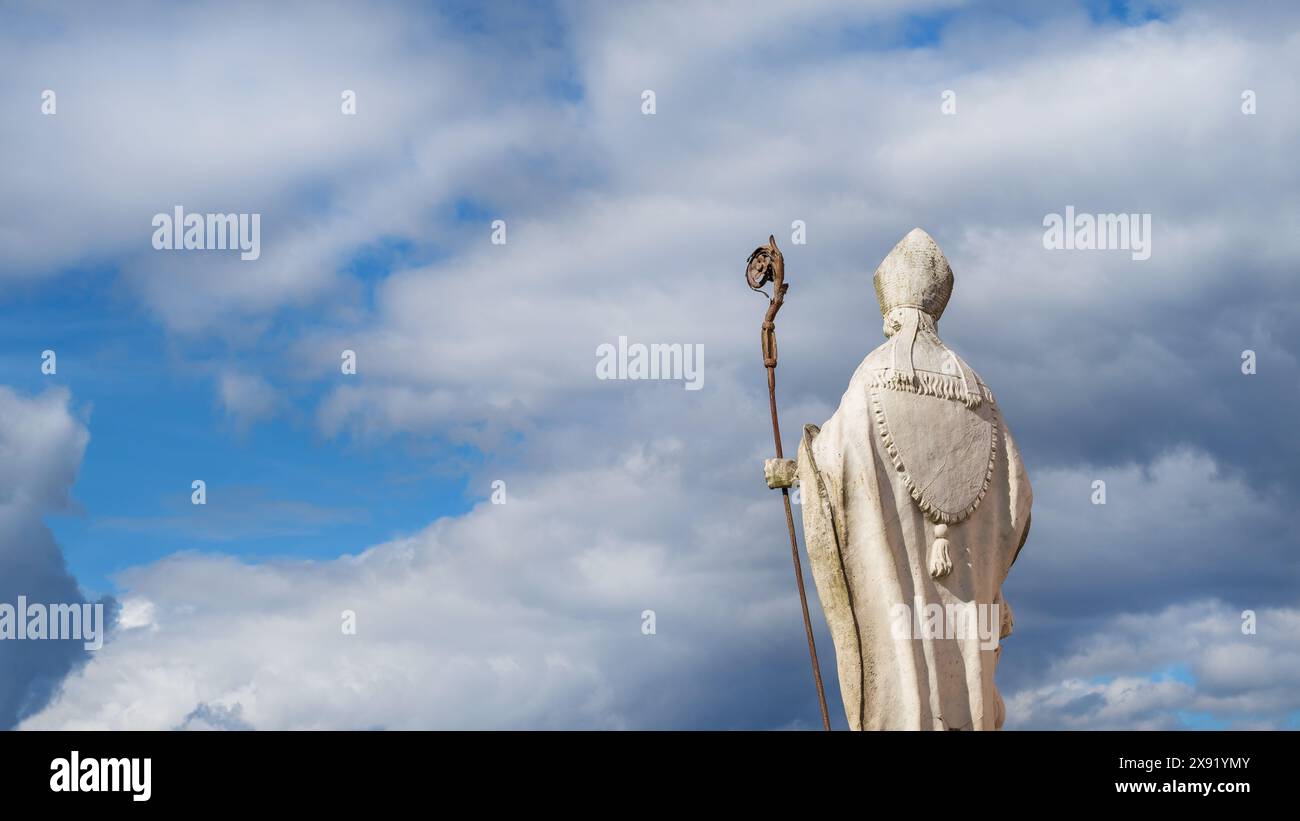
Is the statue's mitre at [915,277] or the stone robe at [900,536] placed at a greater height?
the statue's mitre at [915,277]

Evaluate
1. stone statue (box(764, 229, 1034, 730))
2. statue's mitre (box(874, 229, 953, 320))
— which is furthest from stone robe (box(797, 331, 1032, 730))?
statue's mitre (box(874, 229, 953, 320))

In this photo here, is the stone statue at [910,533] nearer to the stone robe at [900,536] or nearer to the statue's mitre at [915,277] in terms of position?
the stone robe at [900,536]

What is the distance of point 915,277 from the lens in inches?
606

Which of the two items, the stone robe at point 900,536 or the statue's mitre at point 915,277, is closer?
the stone robe at point 900,536

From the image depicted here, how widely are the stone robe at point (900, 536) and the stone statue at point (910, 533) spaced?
0.01 m

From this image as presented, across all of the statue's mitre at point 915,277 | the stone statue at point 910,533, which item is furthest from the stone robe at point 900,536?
the statue's mitre at point 915,277

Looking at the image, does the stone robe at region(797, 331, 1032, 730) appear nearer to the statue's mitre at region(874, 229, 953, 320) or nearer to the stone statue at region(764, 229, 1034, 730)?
the stone statue at region(764, 229, 1034, 730)

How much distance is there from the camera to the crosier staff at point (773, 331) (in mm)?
15141

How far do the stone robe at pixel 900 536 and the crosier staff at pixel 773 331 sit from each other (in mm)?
469

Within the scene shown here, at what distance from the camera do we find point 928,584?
14703mm

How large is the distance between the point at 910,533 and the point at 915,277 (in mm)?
2397
